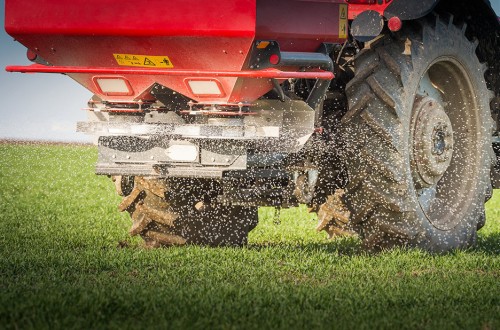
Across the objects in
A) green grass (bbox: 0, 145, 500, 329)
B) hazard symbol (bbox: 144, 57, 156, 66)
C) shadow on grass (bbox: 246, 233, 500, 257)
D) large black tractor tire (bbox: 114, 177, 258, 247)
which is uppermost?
hazard symbol (bbox: 144, 57, 156, 66)

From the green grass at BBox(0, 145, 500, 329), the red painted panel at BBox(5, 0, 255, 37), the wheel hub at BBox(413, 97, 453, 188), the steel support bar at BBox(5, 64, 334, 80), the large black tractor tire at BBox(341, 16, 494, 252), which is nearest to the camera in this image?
the green grass at BBox(0, 145, 500, 329)

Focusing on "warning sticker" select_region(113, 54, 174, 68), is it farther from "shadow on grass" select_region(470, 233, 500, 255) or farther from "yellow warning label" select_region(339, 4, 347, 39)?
"shadow on grass" select_region(470, 233, 500, 255)

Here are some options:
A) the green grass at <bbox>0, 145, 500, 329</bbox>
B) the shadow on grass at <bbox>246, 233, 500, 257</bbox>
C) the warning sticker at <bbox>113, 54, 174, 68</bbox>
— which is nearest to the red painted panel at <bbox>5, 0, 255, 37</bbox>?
the warning sticker at <bbox>113, 54, 174, 68</bbox>

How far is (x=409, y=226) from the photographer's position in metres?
6.54

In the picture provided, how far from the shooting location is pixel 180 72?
5.63 m

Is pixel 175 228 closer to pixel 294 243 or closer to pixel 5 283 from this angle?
pixel 294 243

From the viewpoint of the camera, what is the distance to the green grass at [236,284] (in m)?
4.30

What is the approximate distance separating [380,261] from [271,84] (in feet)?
4.58

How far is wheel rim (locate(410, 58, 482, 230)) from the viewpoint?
6.74m

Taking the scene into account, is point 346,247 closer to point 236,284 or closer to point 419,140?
point 419,140

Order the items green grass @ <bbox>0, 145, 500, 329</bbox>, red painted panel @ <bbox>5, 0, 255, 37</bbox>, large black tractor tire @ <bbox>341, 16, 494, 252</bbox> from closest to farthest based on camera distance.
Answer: green grass @ <bbox>0, 145, 500, 329</bbox> → red painted panel @ <bbox>5, 0, 255, 37</bbox> → large black tractor tire @ <bbox>341, 16, 494, 252</bbox>

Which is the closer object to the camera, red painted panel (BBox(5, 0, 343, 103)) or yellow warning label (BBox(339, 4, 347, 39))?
red painted panel (BBox(5, 0, 343, 103))

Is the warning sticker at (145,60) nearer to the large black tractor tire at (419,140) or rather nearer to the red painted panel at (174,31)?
the red painted panel at (174,31)

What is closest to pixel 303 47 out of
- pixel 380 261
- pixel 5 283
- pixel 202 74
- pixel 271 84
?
pixel 271 84
